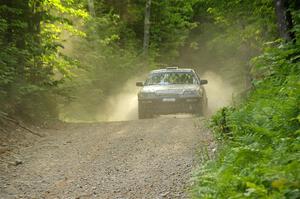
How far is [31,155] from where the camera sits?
10.4 meters

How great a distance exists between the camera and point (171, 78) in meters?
18.5

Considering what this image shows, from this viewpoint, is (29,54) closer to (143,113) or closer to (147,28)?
(143,113)

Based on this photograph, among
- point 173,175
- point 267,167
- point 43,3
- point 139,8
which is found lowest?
Answer: point 173,175

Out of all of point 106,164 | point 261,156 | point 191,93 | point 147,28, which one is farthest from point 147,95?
point 147,28

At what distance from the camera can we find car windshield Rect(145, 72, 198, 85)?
18.2 m

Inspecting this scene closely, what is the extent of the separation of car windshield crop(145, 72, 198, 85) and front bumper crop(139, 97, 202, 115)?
142 centimetres

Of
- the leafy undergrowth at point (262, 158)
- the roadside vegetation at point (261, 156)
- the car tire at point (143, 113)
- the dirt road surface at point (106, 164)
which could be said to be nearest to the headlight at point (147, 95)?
the car tire at point (143, 113)

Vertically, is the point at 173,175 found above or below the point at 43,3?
below

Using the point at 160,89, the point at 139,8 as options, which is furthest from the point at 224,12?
the point at 139,8

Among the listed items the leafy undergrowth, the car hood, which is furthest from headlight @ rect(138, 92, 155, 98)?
the leafy undergrowth

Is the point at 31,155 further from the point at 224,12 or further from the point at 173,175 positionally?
the point at 224,12

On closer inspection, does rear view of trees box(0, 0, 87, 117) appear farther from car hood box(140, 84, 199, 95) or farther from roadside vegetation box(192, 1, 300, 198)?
roadside vegetation box(192, 1, 300, 198)

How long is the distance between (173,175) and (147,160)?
1.35 m

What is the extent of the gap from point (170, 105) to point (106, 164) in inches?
315
